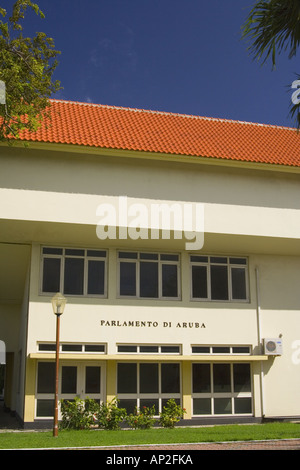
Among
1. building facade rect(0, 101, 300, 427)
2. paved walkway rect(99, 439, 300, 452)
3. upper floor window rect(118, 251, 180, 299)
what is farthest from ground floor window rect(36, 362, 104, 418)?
paved walkway rect(99, 439, 300, 452)

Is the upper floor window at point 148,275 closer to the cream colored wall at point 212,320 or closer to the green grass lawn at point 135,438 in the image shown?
the cream colored wall at point 212,320

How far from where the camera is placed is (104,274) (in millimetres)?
22594

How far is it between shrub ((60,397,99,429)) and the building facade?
83cm

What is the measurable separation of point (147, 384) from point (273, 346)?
5.11 meters

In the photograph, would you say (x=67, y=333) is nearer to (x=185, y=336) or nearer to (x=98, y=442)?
(x=185, y=336)

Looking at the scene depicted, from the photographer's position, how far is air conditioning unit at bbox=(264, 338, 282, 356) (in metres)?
23.0

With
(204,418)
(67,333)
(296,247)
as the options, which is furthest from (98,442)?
(296,247)

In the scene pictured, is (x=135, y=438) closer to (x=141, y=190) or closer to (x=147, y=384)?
(x=147, y=384)
